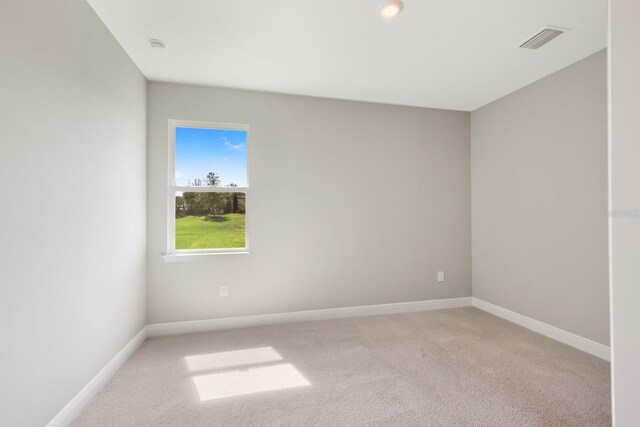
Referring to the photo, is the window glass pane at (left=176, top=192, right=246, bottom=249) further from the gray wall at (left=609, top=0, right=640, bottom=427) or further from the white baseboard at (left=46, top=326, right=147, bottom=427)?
the gray wall at (left=609, top=0, right=640, bottom=427)

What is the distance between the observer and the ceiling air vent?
214cm

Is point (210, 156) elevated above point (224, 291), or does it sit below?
above

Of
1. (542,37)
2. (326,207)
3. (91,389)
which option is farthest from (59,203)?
(542,37)

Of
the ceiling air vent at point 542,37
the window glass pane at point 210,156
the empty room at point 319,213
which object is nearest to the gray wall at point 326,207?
the empty room at point 319,213

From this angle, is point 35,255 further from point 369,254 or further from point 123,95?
point 369,254

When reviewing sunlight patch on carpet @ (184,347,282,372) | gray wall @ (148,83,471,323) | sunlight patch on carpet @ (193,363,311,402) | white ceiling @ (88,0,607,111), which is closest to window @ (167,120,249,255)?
gray wall @ (148,83,471,323)

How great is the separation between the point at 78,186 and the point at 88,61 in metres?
0.83

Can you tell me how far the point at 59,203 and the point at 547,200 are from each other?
3934 millimetres

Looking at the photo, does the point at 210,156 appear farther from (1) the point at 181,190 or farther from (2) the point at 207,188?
(1) the point at 181,190

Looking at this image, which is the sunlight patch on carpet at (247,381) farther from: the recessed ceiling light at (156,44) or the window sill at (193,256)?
the recessed ceiling light at (156,44)

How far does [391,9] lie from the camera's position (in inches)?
74.9

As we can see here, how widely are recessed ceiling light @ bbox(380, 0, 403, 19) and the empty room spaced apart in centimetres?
2

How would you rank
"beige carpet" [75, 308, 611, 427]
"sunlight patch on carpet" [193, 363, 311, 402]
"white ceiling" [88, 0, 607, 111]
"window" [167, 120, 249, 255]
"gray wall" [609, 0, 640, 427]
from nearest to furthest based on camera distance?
"gray wall" [609, 0, 640, 427] < "beige carpet" [75, 308, 611, 427] < "white ceiling" [88, 0, 607, 111] < "sunlight patch on carpet" [193, 363, 311, 402] < "window" [167, 120, 249, 255]

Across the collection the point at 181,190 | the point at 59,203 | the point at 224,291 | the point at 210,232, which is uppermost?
the point at 181,190
